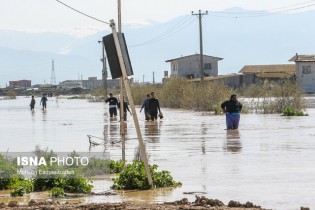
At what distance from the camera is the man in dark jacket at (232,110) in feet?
108

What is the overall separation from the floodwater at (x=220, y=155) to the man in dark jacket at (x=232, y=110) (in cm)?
57

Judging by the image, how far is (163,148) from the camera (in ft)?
83.4

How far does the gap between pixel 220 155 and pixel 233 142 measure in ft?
16.7

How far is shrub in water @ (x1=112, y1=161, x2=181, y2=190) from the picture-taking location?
50.3 feet

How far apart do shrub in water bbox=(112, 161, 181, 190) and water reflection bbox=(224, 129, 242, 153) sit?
831 cm

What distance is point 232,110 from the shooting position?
3338 centimetres

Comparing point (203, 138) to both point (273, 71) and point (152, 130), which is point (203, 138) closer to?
point (152, 130)

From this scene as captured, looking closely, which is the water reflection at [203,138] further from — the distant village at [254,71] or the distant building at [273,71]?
the distant building at [273,71]

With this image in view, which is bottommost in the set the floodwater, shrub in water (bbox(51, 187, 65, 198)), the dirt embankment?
the floodwater

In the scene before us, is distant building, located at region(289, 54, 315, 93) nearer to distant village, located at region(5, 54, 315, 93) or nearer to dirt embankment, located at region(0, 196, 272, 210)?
distant village, located at region(5, 54, 315, 93)

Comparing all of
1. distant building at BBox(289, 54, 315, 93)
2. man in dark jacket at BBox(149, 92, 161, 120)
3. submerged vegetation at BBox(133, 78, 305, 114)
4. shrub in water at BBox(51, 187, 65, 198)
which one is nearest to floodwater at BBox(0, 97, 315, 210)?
shrub in water at BBox(51, 187, 65, 198)

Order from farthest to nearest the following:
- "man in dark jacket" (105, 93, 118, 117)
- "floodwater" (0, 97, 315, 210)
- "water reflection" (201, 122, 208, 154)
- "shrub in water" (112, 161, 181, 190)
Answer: "man in dark jacket" (105, 93, 118, 117)
"water reflection" (201, 122, 208, 154)
"shrub in water" (112, 161, 181, 190)
"floodwater" (0, 97, 315, 210)

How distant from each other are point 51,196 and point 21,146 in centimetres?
1264

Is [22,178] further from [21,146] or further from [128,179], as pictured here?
[21,146]
